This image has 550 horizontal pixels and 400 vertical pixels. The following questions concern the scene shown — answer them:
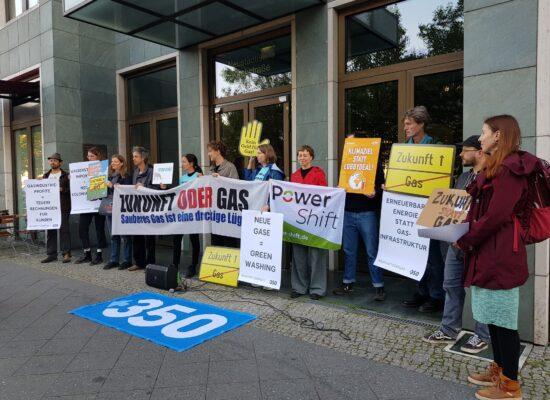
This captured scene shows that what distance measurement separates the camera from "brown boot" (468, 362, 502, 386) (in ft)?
10.1

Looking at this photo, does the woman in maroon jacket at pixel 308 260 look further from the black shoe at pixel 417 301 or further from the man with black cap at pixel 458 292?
the man with black cap at pixel 458 292

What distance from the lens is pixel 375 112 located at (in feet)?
20.5

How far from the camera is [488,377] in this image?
318 cm

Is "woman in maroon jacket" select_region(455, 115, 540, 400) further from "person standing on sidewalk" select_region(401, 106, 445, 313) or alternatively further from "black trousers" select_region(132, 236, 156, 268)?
"black trousers" select_region(132, 236, 156, 268)

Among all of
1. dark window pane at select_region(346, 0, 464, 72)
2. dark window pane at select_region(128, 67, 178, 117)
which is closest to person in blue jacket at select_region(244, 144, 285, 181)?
dark window pane at select_region(346, 0, 464, 72)

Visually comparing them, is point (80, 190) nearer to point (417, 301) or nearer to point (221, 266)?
point (221, 266)

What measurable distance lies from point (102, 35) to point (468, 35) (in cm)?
871

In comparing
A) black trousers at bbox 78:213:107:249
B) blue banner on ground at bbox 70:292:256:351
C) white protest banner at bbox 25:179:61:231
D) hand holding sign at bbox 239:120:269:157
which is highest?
hand holding sign at bbox 239:120:269:157

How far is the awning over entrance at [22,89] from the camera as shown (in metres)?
10.1

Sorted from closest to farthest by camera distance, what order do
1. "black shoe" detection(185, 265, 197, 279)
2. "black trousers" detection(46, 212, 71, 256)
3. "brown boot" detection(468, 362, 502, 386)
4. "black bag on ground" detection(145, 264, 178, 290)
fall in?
"brown boot" detection(468, 362, 502, 386) → "black bag on ground" detection(145, 264, 178, 290) → "black shoe" detection(185, 265, 197, 279) → "black trousers" detection(46, 212, 71, 256)

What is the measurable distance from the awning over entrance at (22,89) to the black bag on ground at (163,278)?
270 inches

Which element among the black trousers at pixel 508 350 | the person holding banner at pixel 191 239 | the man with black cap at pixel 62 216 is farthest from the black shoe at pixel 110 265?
the black trousers at pixel 508 350

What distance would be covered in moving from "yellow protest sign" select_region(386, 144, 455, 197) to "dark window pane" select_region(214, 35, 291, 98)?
10.9ft

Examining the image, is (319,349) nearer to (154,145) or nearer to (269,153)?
(269,153)
